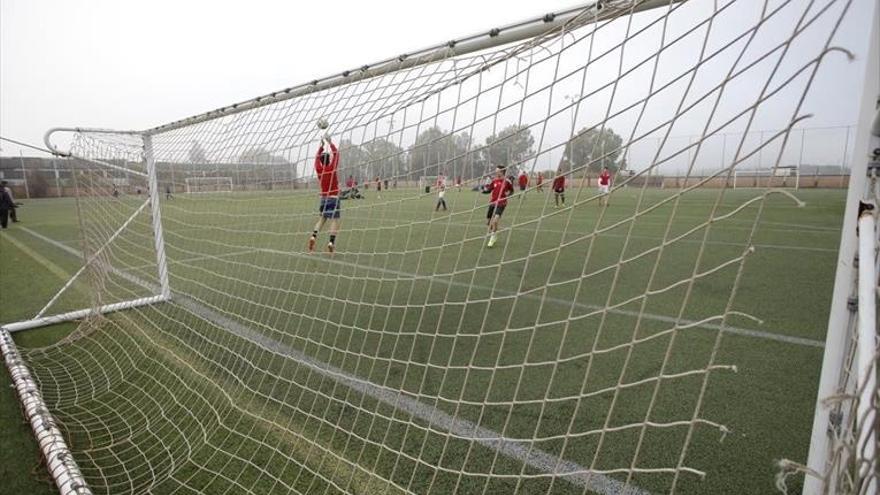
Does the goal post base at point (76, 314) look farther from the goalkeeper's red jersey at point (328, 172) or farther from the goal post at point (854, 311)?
the goal post at point (854, 311)

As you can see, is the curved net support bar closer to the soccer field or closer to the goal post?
the soccer field

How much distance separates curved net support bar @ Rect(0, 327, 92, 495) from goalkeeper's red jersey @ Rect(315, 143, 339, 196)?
1.95 meters

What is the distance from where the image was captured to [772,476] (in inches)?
80.4

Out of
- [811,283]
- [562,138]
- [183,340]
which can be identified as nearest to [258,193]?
[183,340]

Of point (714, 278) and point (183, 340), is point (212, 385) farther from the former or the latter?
point (714, 278)

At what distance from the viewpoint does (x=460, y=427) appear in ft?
8.16

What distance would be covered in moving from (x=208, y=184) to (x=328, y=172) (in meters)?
2.19

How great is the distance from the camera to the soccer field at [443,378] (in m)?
2.08

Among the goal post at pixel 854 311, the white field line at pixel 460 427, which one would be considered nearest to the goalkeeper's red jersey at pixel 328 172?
the white field line at pixel 460 427

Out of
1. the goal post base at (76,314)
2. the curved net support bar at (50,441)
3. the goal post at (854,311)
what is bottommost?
the goal post base at (76,314)

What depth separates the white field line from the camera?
201 centimetres

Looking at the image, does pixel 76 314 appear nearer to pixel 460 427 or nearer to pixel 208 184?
pixel 208 184

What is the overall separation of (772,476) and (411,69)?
276cm

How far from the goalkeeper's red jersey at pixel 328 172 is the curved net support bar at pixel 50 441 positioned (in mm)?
1949
